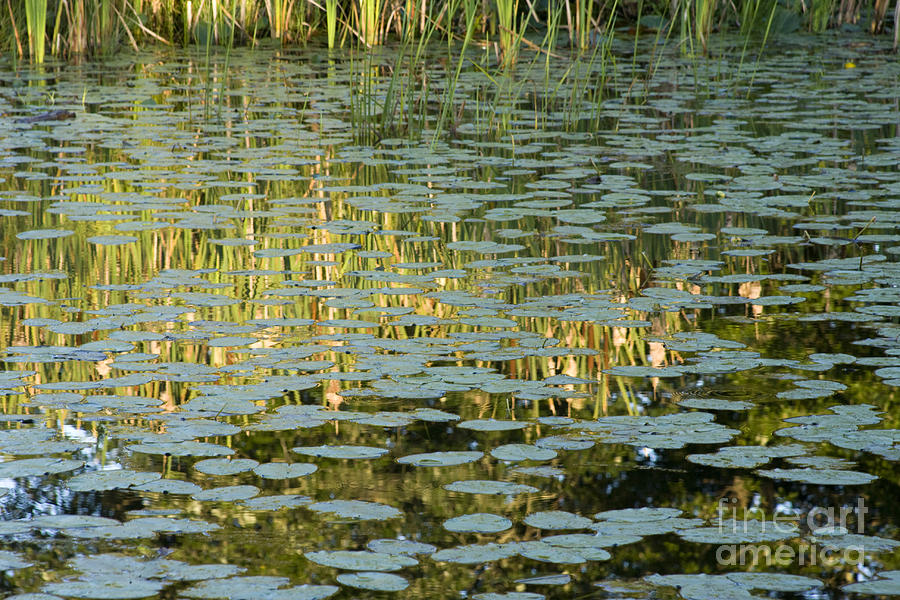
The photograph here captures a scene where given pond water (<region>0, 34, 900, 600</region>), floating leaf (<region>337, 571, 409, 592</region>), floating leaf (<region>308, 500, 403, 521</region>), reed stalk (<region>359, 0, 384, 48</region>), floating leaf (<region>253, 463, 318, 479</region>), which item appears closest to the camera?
floating leaf (<region>337, 571, 409, 592</region>)

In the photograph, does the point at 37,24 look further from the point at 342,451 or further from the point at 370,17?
the point at 342,451

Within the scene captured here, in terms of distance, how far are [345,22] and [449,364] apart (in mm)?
6940

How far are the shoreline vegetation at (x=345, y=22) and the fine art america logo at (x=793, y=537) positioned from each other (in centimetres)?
535

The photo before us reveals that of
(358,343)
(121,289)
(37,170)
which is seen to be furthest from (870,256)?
(37,170)

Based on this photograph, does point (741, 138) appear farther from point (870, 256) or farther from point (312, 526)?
point (312, 526)

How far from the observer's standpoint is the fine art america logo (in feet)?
6.41

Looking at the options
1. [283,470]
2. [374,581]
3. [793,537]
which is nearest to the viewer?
[374,581]

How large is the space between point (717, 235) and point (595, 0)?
228 inches

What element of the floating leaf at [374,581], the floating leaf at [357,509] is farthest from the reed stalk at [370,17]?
the floating leaf at [374,581]

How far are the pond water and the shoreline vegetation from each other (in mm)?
2635

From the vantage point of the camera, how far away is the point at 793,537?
2.03 metres

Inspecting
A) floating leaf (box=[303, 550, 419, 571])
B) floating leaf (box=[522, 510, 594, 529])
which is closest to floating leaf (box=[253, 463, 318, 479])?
floating leaf (box=[303, 550, 419, 571])

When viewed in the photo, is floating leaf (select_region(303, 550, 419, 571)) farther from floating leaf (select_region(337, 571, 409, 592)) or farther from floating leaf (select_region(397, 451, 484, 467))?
floating leaf (select_region(397, 451, 484, 467))

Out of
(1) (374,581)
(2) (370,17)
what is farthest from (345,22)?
(1) (374,581)
